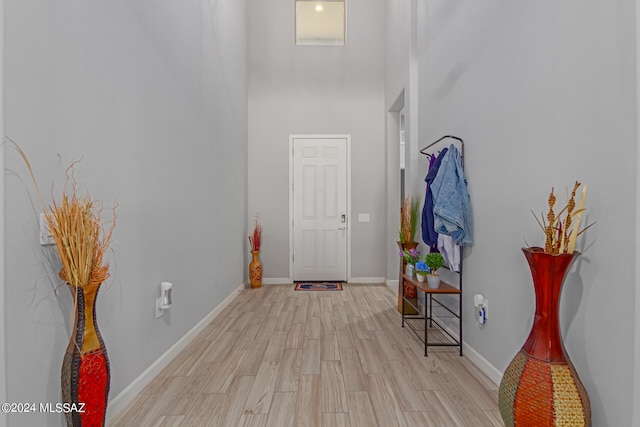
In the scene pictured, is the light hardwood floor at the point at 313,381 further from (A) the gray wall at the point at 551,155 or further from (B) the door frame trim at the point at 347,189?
(B) the door frame trim at the point at 347,189

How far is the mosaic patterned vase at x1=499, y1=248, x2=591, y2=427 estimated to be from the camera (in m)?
1.23

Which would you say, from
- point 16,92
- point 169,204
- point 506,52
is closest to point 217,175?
point 169,204

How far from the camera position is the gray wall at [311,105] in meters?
4.85

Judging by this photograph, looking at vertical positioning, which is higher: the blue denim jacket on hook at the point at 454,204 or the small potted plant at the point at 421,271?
the blue denim jacket on hook at the point at 454,204

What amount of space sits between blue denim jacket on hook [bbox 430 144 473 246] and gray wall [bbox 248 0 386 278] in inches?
96.4

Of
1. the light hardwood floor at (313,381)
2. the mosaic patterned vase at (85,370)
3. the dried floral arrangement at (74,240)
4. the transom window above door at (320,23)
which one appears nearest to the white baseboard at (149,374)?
the light hardwood floor at (313,381)

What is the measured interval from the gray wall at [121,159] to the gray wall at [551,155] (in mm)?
2081

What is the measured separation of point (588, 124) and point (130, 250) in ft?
7.42

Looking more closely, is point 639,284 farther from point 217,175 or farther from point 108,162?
point 217,175

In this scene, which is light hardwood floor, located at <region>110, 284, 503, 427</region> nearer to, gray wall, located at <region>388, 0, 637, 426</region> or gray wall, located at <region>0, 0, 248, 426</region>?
gray wall, located at <region>0, 0, 248, 426</region>

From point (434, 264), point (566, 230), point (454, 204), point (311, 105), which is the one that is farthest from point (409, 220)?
point (311, 105)

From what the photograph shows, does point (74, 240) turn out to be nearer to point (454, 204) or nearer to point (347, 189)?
point (454, 204)

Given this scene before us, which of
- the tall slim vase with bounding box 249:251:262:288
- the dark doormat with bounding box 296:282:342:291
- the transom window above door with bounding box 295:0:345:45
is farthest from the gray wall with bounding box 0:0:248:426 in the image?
the transom window above door with bounding box 295:0:345:45

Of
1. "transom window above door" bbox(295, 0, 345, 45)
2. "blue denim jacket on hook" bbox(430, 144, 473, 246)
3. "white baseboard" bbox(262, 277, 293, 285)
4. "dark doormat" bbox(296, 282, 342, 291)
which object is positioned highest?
"transom window above door" bbox(295, 0, 345, 45)
